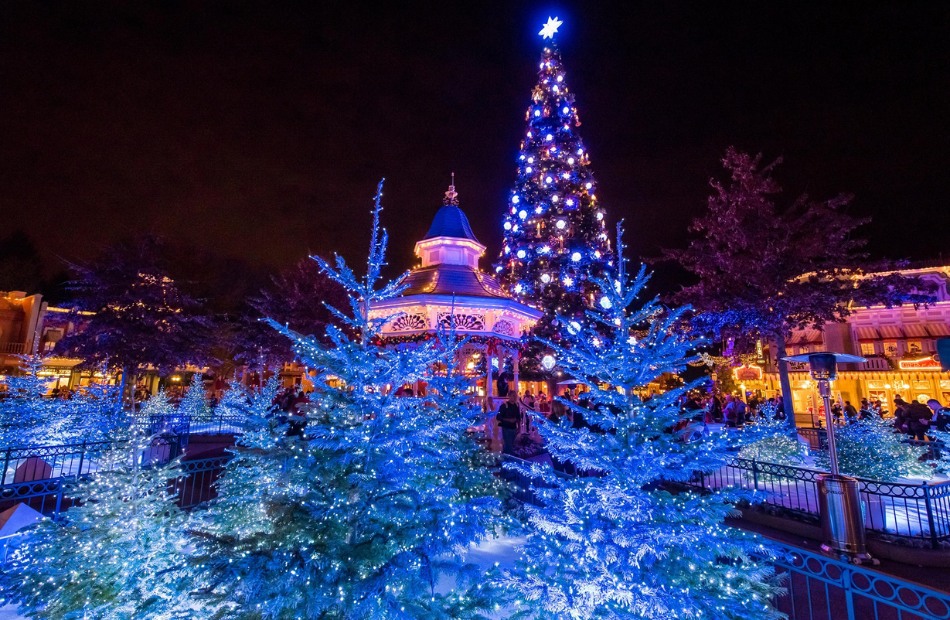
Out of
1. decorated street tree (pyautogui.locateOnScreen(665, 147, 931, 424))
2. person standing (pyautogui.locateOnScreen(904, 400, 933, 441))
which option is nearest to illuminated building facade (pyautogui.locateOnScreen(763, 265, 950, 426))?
person standing (pyautogui.locateOnScreen(904, 400, 933, 441))

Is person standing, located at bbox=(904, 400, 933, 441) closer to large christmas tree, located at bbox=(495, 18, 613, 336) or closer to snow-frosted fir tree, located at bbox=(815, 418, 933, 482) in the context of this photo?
snow-frosted fir tree, located at bbox=(815, 418, 933, 482)

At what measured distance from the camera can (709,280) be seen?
51.7 ft

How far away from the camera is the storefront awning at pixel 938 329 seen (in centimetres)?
2509

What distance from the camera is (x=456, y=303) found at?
15727 millimetres

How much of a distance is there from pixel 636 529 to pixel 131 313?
1916 centimetres

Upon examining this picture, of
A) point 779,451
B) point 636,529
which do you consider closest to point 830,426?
point 779,451

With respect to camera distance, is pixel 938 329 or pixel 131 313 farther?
pixel 938 329

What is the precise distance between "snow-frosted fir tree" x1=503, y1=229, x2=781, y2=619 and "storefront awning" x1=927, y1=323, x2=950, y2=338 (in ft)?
102

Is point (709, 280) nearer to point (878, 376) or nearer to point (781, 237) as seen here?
point (781, 237)

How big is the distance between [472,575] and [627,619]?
130 cm

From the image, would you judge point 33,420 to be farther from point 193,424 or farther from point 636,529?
point 636,529

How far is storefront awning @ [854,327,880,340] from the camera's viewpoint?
88.3 ft

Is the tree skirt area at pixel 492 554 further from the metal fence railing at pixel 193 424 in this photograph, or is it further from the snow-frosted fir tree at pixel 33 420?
the metal fence railing at pixel 193 424

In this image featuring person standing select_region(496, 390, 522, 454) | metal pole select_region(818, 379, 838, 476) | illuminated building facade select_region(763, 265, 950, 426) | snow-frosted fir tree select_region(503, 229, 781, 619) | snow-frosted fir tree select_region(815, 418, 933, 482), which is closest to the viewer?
snow-frosted fir tree select_region(503, 229, 781, 619)
